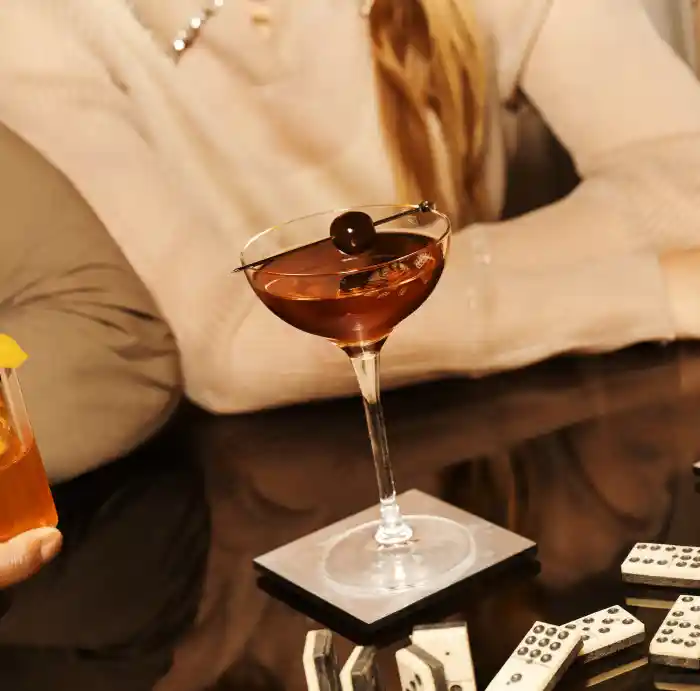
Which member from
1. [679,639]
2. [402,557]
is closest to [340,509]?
[402,557]

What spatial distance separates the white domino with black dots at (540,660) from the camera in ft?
2.02

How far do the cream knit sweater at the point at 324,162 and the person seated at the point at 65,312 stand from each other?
0.09 ft

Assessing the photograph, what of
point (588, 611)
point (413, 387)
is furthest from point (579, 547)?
point (413, 387)

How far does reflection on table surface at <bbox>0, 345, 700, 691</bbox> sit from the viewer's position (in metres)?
0.72

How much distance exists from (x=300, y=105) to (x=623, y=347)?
46cm

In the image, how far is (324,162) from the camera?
3.78ft

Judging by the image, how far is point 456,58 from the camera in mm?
1184

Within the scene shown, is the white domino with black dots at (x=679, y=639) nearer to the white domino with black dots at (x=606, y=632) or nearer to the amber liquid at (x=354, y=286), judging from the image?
the white domino with black dots at (x=606, y=632)

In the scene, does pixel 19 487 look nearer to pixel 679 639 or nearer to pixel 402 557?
pixel 402 557

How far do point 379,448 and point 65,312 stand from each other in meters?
0.40

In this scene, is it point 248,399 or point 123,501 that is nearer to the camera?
point 123,501

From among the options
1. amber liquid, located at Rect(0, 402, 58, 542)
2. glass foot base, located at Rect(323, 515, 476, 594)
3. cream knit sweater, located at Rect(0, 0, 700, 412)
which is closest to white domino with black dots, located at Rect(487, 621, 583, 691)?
glass foot base, located at Rect(323, 515, 476, 594)

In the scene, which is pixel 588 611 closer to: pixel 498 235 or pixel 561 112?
pixel 498 235

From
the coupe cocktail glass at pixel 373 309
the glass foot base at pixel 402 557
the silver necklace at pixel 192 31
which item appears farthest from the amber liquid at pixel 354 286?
the silver necklace at pixel 192 31
